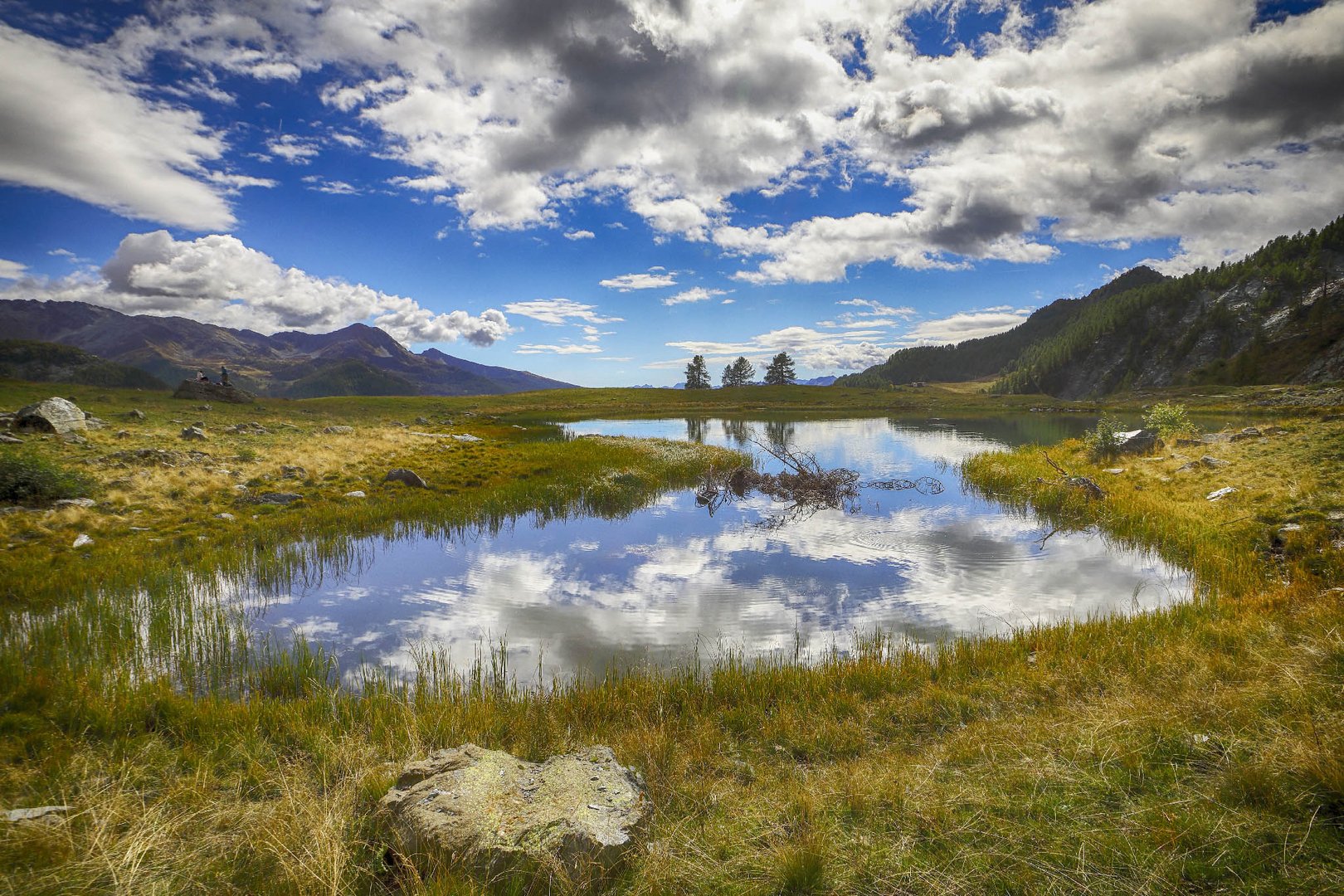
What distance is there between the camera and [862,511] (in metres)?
25.5

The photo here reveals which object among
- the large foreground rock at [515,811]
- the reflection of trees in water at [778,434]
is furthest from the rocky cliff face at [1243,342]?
the large foreground rock at [515,811]

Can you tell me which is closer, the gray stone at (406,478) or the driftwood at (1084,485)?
the driftwood at (1084,485)

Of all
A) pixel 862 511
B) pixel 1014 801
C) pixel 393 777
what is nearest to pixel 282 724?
pixel 393 777

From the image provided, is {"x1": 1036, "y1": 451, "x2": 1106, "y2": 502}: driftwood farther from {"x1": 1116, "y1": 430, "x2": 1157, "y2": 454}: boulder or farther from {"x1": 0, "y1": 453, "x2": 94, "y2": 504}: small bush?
{"x1": 0, "y1": 453, "x2": 94, "y2": 504}: small bush

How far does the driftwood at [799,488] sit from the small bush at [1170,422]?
15329 millimetres

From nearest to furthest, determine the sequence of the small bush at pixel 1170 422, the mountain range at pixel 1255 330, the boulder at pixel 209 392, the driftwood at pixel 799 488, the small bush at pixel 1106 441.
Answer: the driftwood at pixel 799 488 → the small bush at pixel 1170 422 → the small bush at pixel 1106 441 → the boulder at pixel 209 392 → the mountain range at pixel 1255 330

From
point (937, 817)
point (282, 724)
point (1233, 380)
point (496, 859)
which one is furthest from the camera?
point (1233, 380)

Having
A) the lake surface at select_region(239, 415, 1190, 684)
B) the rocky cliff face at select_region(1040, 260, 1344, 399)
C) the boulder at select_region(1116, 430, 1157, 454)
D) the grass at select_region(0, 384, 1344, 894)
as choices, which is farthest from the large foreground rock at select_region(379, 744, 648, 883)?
the rocky cliff face at select_region(1040, 260, 1344, 399)

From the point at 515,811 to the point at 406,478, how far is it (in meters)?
26.2

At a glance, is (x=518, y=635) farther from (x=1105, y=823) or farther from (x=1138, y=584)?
(x=1138, y=584)

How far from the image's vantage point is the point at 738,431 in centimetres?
6925

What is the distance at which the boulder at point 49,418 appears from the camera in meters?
30.4

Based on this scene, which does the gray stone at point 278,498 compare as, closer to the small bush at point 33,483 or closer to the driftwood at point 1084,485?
the small bush at point 33,483

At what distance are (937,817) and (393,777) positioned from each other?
5853mm
